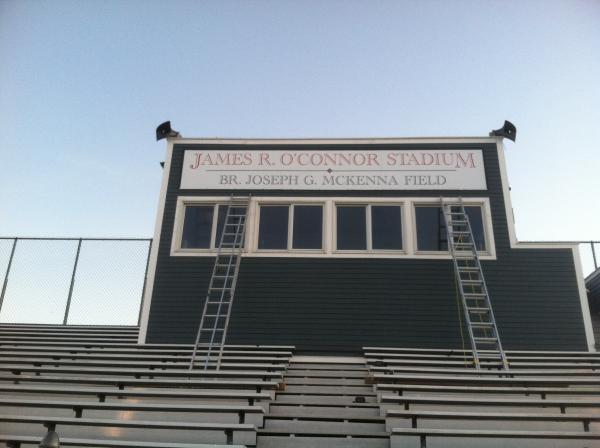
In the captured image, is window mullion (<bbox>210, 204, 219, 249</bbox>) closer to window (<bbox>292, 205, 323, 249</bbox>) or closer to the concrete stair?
window (<bbox>292, 205, 323, 249</bbox>)

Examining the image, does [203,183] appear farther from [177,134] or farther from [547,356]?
[547,356]

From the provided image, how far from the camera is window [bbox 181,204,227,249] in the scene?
929 centimetres

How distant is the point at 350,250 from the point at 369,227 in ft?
1.79

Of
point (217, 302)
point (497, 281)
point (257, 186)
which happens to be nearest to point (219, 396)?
point (217, 302)

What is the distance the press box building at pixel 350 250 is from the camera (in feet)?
27.7

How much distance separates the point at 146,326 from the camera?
866 cm

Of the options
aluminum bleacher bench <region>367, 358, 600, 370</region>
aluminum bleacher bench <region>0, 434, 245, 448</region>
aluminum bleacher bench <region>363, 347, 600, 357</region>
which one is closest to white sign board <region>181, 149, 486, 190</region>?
aluminum bleacher bench <region>363, 347, 600, 357</region>

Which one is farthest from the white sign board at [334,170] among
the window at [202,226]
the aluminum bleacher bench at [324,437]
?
the aluminum bleacher bench at [324,437]

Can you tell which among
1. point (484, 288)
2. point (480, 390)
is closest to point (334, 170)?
point (484, 288)

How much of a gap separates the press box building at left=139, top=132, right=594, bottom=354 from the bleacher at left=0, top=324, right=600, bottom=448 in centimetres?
48

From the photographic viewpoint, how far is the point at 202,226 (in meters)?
9.44

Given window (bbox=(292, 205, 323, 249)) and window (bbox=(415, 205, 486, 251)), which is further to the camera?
window (bbox=(292, 205, 323, 249))

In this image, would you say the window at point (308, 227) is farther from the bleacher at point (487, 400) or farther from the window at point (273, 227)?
the bleacher at point (487, 400)

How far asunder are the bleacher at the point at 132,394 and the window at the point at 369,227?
2.24 metres
